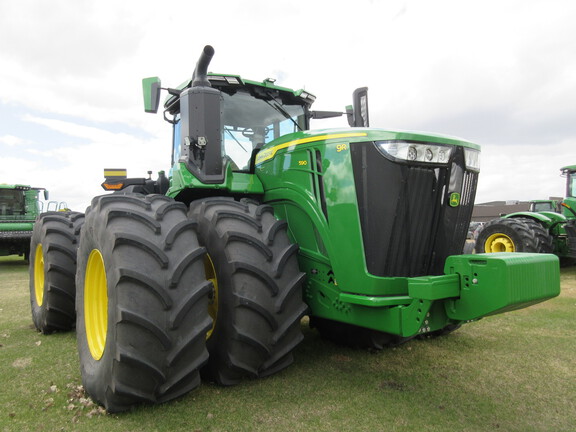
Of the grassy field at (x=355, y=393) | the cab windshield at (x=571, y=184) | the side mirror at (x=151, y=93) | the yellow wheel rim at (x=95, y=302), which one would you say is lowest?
the grassy field at (x=355, y=393)

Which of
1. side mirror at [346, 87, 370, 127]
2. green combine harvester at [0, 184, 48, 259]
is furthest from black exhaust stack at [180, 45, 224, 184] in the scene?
green combine harvester at [0, 184, 48, 259]

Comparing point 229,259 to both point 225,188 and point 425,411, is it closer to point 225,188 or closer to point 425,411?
point 225,188

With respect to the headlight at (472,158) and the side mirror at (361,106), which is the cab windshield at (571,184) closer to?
the side mirror at (361,106)

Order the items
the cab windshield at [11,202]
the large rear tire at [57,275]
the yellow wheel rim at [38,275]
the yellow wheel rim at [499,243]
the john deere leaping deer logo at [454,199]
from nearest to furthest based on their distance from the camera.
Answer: the john deere leaping deer logo at [454,199]
the large rear tire at [57,275]
the yellow wheel rim at [38,275]
the yellow wheel rim at [499,243]
the cab windshield at [11,202]

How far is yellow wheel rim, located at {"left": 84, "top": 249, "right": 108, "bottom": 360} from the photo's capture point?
11.2 ft

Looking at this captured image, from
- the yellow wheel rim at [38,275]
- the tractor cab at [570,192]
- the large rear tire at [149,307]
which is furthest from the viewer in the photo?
the tractor cab at [570,192]

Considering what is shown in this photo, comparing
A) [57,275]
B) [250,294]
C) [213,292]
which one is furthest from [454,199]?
[57,275]

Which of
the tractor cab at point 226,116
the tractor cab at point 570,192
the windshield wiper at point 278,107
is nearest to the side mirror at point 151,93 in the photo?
the tractor cab at point 226,116

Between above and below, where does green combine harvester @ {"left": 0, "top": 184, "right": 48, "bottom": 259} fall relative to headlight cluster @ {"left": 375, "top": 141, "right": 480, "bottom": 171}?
below

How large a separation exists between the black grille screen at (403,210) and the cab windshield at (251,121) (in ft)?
4.76

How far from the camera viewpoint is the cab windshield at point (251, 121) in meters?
Result: 4.10

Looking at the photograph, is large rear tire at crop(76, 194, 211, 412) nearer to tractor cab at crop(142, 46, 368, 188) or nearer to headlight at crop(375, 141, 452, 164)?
tractor cab at crop(142, 46, 368, 188)

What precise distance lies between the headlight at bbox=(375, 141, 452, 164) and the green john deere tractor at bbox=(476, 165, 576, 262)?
7.65 metres

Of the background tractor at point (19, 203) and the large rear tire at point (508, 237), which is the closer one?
the large rear tire at point (508, 237)
